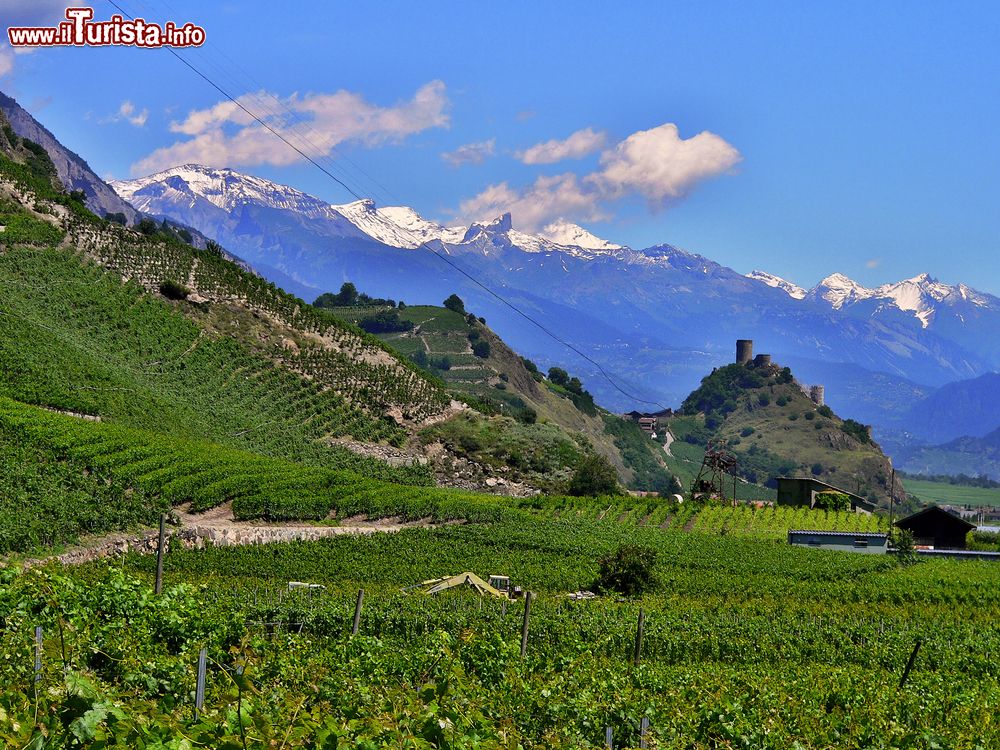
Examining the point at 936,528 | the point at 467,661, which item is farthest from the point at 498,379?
the point at 467,661

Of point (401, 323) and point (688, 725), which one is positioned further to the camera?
point (401, 323)

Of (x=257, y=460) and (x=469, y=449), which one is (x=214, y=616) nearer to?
(x=257, y=460)

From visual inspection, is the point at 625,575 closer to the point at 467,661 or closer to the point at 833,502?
the point at 467,661

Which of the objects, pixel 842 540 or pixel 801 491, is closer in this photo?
pixel 842 540

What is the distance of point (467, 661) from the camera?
19.8 metres

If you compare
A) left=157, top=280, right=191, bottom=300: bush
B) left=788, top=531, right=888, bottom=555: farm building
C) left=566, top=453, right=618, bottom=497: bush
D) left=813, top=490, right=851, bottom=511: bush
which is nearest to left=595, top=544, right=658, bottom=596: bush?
left=788, top=531, right=888, bottom=555: farm building

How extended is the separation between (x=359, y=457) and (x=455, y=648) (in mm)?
52638

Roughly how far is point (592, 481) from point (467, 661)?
59.8 metres

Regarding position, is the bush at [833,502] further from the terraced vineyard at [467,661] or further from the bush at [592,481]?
the terraced vineyard at [467,661]

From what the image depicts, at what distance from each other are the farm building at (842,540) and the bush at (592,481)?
54.4ft

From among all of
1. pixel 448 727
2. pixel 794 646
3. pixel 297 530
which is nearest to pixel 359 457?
pixel 297 530

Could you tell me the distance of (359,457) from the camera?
73000 mm

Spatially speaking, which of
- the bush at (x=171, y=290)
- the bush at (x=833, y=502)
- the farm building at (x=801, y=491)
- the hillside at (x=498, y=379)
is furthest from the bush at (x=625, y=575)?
the hillside at (x=498, y=379)

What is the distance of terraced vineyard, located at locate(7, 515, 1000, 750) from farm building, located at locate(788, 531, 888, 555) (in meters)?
20.7
